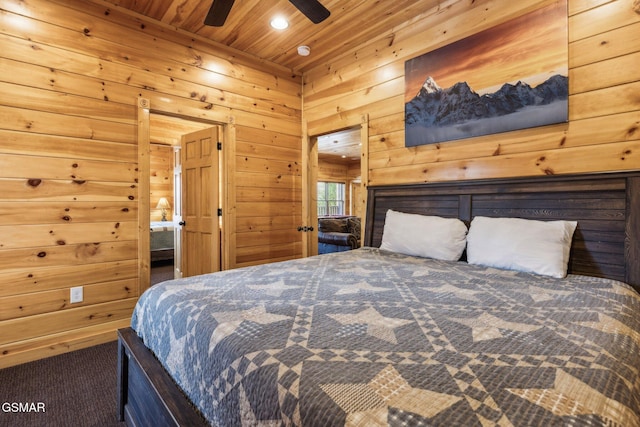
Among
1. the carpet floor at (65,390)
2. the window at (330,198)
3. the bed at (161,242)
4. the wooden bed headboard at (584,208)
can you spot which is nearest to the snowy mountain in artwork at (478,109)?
the wooden bed headboard at (584,208)

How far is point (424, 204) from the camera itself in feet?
A: 9.11

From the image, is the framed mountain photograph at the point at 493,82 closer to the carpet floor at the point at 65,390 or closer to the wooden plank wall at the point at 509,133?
the wooden plank wall at the point at 509,133

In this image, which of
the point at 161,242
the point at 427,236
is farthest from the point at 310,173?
the point at 161,242

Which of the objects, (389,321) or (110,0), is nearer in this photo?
(389,321)

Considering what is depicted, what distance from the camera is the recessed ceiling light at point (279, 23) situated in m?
2.91

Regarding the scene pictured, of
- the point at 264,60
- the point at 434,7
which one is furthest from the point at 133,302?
the point at 434,7

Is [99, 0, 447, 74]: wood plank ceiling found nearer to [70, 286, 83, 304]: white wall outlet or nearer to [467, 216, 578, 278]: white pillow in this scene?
[467, 216, 578, 278]: white pillow

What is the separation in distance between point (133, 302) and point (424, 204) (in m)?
2.73

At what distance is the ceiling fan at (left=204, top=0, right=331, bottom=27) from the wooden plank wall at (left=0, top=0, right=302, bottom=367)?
1.16m

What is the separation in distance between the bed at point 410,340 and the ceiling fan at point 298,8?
1.67m

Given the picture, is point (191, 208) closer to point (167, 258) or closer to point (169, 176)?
point (167, 258)

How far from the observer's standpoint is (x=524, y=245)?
188 centimetres

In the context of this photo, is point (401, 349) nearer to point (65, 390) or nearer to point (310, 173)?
point (65, 390)

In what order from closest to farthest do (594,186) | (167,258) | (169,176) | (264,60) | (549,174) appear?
(594,186) → (549,174) → (264,60) → (167,258) → (169,176)
